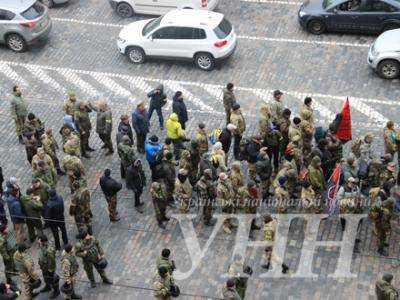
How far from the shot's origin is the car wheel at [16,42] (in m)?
23.9

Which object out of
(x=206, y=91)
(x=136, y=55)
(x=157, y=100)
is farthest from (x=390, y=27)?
(x=157, y=100)

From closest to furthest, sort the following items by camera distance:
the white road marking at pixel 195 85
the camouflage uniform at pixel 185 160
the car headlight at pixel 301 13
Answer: the camouflage uniform at pixel 185 160 < the white road marking at pixel 195 85 < the car headlight at pixel 301 13

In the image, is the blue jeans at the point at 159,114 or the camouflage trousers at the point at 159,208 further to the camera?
the blue jeans at the point at 159,114

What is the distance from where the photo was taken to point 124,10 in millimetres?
25500

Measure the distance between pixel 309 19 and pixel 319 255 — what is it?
9700 mm

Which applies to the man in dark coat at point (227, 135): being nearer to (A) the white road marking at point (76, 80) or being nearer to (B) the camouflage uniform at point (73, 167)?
(B) the camouflage uniform at point (73, 167)

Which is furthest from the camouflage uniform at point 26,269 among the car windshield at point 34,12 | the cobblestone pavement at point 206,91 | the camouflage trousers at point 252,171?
the car windshield at point 34,12

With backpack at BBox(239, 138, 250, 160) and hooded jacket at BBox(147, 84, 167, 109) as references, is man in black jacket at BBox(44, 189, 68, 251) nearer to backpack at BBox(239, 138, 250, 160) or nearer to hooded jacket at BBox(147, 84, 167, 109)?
backpack at BBox(239, 138, 250, 160)

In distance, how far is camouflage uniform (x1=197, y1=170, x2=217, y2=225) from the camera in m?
16.4

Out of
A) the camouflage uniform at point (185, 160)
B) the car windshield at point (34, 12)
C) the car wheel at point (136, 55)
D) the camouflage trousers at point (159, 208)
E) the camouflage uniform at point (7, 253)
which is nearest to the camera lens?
the camouflage uniform at point (7, 253)

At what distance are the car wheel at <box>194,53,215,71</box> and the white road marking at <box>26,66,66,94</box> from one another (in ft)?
13.3

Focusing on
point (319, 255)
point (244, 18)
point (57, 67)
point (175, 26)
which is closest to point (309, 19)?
Result: point (244, 18)

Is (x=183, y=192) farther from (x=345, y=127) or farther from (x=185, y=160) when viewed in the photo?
(x=345, y=127)

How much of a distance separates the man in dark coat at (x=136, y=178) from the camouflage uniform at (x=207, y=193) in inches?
58.4
